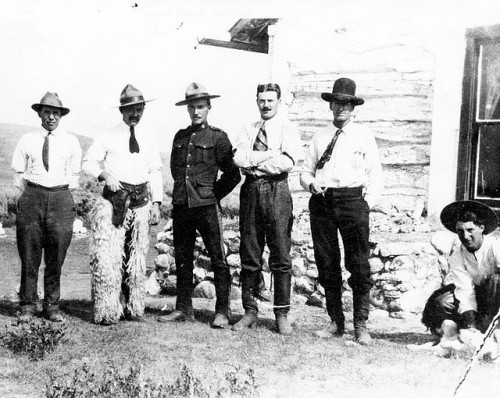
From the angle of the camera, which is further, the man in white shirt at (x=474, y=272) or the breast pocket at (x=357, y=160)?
the breast pocket at (x=357, y=160)

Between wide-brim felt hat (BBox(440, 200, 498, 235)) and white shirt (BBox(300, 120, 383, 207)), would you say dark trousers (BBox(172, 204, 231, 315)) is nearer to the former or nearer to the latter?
white shirt (BBox(300, 120, 383, 207))

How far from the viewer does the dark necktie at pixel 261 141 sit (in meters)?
4.90

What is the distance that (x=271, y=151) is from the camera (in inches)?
189

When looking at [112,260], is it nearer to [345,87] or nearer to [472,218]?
[345,87]

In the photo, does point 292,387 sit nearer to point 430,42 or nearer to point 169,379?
point 169,379

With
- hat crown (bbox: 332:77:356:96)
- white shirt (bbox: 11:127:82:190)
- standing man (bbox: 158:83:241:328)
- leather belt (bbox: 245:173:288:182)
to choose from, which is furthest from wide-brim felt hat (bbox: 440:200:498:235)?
white shirt (bbox: 11:127:82:190)

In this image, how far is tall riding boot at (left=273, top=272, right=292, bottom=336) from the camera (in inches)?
190

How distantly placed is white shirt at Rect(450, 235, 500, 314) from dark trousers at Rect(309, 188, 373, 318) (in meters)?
0.69

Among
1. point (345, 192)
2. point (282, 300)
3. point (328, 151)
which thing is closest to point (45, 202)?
point (282, 300)

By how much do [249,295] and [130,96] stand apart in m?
1.99

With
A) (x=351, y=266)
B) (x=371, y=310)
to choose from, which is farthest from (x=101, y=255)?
(x=371, y=310)

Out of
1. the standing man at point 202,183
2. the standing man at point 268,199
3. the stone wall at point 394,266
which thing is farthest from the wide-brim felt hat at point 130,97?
the stone wall at point 394,266

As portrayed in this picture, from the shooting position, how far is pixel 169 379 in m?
3.56

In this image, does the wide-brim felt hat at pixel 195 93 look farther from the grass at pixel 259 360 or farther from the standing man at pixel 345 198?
the grass at pixel 259 360
